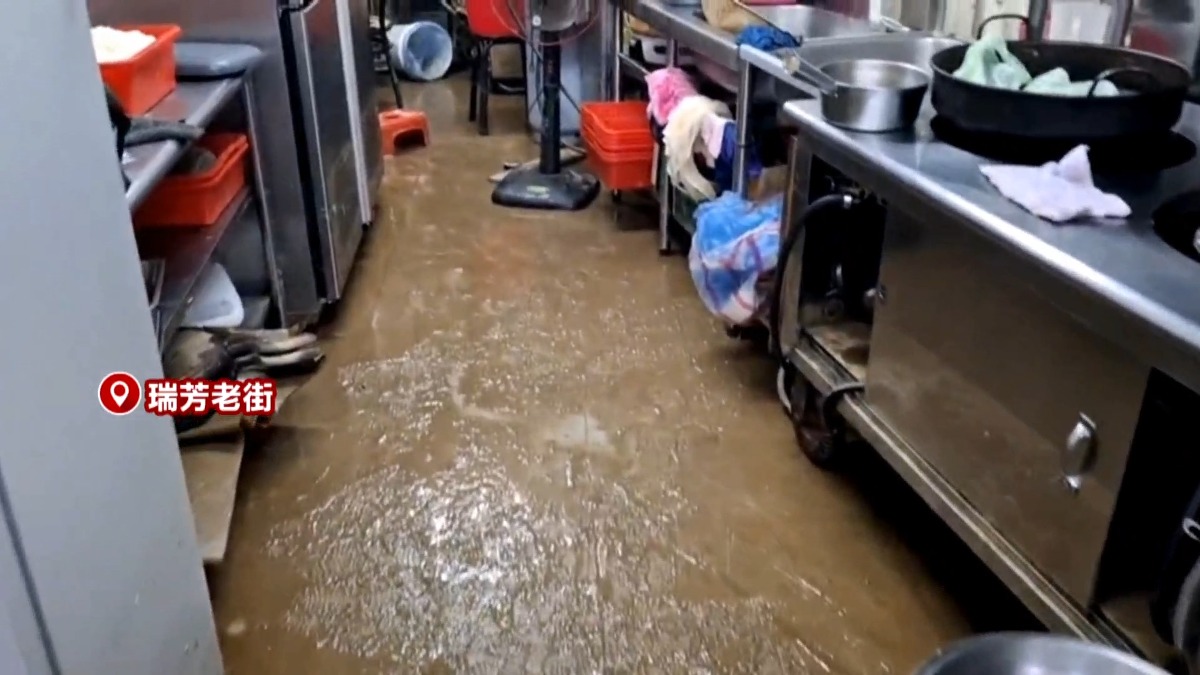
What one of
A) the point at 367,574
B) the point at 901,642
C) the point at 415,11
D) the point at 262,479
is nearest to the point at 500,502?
the point at 367,574

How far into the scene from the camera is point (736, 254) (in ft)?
7.27

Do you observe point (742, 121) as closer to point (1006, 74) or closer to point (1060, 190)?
point (1006, 74)

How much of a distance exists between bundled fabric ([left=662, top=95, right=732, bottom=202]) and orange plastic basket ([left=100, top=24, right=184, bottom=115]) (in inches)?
50.9

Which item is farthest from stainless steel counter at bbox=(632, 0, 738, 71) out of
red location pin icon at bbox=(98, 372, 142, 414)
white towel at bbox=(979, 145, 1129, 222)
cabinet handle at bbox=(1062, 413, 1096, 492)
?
red location pin icon at bbox=(98, 372, 142, 414)

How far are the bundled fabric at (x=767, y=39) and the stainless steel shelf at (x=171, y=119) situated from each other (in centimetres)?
119

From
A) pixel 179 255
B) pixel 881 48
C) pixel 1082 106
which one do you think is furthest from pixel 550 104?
pixel 1082 106

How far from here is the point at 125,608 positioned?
3.95 feet

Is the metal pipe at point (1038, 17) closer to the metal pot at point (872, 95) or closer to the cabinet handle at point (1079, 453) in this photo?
the metal pot at point (872, 95)

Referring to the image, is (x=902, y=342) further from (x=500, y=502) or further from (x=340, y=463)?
(x=340, y=463)

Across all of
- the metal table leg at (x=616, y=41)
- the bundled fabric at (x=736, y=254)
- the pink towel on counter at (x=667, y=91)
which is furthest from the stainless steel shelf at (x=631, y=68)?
the bundled fabric at (x=736, y=254)

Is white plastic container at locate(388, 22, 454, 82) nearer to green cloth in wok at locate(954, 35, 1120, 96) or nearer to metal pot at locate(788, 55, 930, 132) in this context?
metal pot at locate(788, 55, 930, 132)

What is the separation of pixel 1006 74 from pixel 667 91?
4.58ft

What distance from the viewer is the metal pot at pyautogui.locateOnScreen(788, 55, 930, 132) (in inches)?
66.3

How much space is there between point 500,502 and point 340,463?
1.26ft
